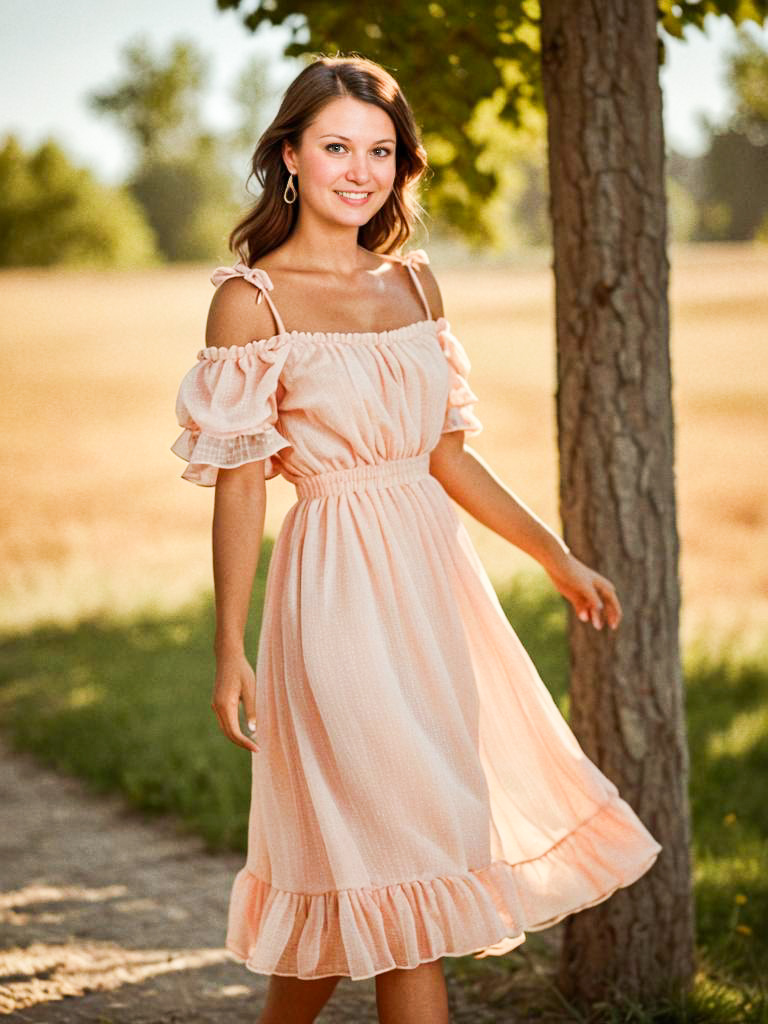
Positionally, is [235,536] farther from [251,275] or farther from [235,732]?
[251,275]

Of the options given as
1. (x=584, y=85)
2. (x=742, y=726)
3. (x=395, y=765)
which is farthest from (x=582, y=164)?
(x=742, y=726)

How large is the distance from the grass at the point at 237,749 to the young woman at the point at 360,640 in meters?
0.83

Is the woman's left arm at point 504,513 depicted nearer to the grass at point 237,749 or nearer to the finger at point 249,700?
the finger at point 249,700

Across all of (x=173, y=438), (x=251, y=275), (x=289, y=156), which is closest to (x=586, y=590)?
(x=251, y=275)

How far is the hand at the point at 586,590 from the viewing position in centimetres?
258

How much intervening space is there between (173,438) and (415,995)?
15.2 meters

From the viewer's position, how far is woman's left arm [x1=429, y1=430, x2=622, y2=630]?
2553mm

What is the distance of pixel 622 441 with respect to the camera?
9.30 ft

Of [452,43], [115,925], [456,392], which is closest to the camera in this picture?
[456,392]

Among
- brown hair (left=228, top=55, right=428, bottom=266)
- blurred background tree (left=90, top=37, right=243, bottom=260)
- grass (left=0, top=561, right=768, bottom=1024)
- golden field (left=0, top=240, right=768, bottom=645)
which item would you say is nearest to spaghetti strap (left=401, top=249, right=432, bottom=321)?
brown hair (left=228, top=55, right=428, bottom=266)

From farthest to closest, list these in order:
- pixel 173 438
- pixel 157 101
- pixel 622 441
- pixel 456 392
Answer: pixel 157 101, pixel 173 438, pixel 622 441, pixel 456 392

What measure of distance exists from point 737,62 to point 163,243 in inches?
1368

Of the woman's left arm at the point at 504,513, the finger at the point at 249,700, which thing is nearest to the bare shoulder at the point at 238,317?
the woman's left arm at the point at 504,513

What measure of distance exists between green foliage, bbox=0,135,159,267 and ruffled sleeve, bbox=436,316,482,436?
4500 centimetres
